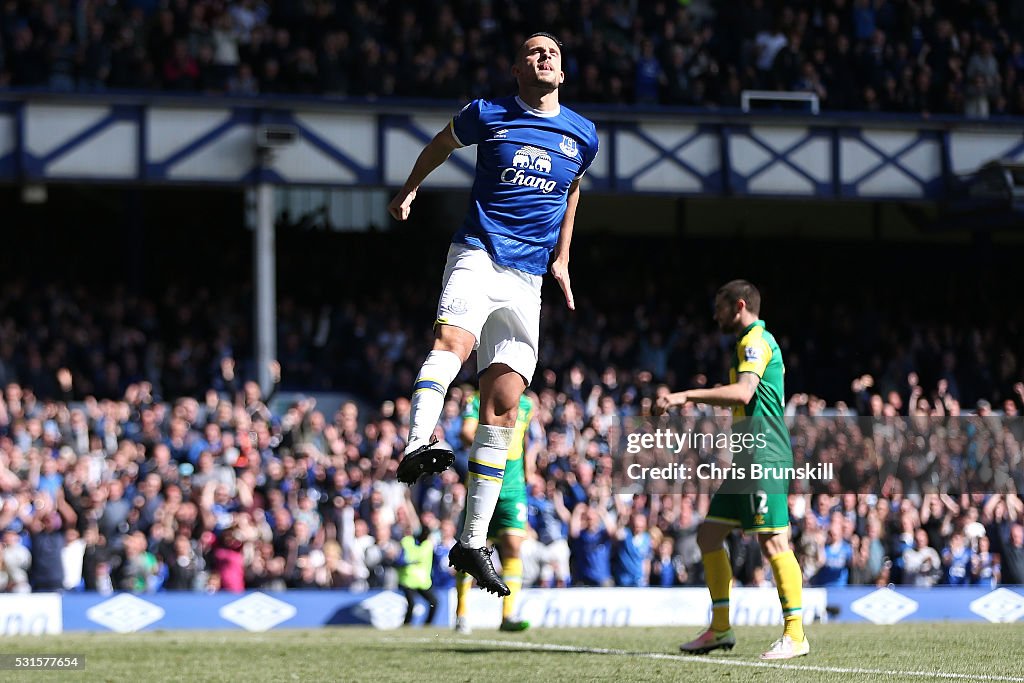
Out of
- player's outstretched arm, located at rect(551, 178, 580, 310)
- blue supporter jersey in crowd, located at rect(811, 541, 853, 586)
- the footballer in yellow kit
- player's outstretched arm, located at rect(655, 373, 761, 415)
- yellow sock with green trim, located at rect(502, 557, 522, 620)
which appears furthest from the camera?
blue supporter jersey in crowd, located at rect(811, 541, 853, 586)

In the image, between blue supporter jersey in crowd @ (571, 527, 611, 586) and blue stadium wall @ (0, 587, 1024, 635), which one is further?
blue supporter jersey in crowd @ (571, 527, 611, 586)

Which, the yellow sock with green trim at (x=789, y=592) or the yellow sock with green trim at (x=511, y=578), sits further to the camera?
the yellow sock with green trim at (x=511, y=578)

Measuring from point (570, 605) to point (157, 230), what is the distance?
41.2 ft

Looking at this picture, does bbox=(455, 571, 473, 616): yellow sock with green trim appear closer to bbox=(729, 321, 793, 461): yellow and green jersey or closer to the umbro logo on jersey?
bbox=(729, 321, 793, 461): yellow and green jersey

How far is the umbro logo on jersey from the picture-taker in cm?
784

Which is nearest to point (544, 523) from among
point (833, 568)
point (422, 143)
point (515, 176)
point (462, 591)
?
point (833, 568)

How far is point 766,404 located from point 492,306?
8.79 feet

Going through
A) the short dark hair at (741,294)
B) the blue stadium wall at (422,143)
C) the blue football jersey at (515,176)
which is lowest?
the short dark hair at (741,294)

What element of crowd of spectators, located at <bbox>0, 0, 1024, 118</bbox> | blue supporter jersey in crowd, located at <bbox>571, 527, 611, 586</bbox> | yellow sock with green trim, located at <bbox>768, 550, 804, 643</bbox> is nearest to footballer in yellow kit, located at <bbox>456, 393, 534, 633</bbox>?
yellow sock with green trim, located at <bbox>768, 550, 804, 643</bbox>

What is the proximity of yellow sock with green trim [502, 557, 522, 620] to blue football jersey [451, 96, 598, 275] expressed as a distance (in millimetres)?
4091

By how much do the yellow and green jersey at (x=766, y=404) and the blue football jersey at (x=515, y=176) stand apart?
213 cm

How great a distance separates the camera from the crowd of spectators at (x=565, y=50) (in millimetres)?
23844

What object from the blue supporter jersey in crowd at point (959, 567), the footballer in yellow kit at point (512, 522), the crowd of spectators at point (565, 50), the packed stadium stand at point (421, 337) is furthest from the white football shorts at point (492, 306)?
the crowd of spectators at point (565, 50)

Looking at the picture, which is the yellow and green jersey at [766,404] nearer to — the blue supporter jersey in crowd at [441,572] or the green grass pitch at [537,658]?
the green grass pitch at [537,658]
